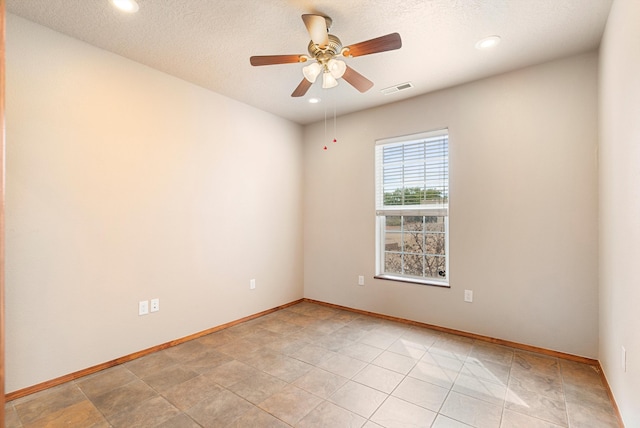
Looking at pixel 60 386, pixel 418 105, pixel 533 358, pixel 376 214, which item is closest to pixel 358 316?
pixel 376 214

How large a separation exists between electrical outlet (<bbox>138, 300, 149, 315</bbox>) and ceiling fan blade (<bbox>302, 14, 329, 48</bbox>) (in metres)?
2.66

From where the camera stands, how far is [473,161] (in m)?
3.14

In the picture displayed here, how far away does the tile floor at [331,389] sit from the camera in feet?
6.24

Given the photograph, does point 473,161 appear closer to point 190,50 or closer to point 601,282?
point 601,282

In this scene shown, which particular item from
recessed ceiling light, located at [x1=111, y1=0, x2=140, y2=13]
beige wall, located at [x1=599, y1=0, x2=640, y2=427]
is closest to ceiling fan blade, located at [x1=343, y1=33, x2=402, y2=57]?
beige wall, located at [x1=599, y1=0, x2=640, y2=427]

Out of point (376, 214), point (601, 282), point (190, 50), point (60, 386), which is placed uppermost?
point (190, 50)

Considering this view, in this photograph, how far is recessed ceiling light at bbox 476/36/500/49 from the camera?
2.37 meters

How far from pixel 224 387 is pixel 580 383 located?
104 inches

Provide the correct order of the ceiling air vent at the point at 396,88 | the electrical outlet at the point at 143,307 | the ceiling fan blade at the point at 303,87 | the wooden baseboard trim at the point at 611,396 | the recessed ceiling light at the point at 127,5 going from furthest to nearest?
the ceiling air vent at the point at 396,88, the electrical outlet at the point at 143,307, the ceiling fan blade at the point at 303,87, the recessed ceiling light at the point at 127,5, the wooden baseboard trim at the point at 611,396

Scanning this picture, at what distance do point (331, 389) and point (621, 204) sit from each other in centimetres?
224

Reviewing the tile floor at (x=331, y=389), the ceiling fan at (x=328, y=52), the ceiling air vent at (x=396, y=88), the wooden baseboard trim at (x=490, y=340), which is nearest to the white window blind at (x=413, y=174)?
the ceiling air vent at (x=396, y=88)

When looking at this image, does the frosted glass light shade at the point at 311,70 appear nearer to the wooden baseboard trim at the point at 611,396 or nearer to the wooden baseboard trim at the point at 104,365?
the wooden baseboard trim at the point at 104,365

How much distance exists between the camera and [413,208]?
143 inches

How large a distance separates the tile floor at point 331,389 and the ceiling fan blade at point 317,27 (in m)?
2.44
